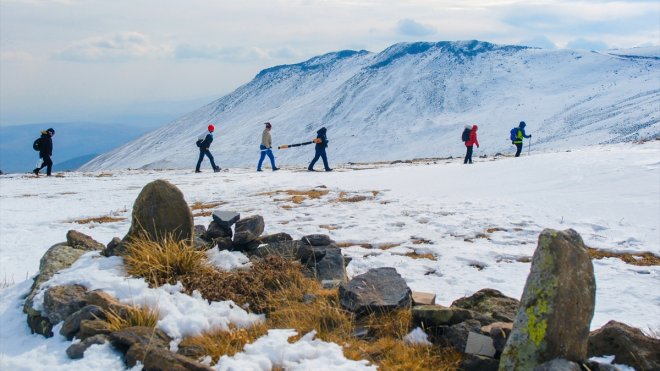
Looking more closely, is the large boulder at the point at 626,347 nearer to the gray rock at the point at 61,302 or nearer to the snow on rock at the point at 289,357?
the snow on rock at the point at 289,357

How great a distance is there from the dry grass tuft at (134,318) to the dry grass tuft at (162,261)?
73 cm

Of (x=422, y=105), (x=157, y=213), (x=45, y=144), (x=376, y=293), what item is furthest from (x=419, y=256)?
(x=422, y=105)

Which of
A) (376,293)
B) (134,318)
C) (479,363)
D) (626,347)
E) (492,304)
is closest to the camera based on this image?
(626,347)

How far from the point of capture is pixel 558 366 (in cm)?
438

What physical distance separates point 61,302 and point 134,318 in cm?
97

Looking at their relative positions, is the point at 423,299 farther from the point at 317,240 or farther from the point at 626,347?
the point at 317,240

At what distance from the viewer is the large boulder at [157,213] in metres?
7.99

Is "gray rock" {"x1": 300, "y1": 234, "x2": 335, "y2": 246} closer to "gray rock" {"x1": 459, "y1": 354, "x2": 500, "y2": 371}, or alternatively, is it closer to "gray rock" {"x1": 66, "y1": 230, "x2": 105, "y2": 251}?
"gray rock" {"x1": 66, "y1": 230, "x2": 105, "y2": 251}

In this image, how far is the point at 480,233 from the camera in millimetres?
12094

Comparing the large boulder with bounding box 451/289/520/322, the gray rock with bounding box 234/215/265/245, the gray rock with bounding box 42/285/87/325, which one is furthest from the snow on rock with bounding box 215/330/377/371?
the gray rock with bounding box 234/215/265/245

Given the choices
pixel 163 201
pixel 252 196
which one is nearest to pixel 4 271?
pixel 163 201

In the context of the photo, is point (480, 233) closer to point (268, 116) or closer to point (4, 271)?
point (4, 271)

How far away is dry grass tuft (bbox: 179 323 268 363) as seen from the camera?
5.53 meters

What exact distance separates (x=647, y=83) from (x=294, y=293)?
101 metres
